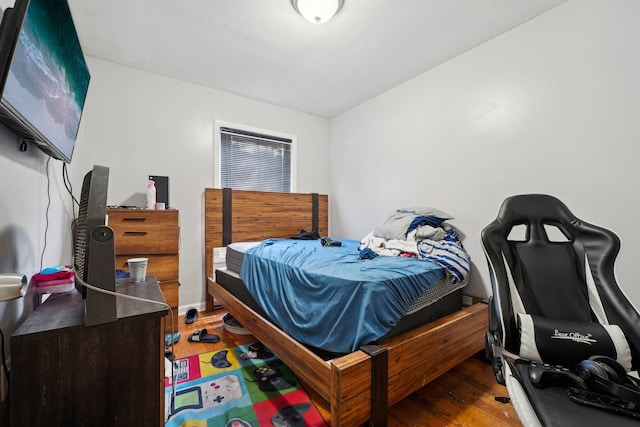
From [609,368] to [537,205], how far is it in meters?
0.70

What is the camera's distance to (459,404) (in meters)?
1.50

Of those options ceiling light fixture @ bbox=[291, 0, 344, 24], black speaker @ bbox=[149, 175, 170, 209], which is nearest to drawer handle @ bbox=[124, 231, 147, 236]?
Answer: black speaker @ bbox=[149, 175, 170, 209]

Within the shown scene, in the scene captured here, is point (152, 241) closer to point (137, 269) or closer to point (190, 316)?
point (190, 316)

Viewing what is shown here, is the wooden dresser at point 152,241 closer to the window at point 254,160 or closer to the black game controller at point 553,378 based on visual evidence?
the window at point 254,160

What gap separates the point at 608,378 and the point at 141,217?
2.95 metres

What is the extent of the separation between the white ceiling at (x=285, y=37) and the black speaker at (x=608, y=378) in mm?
2203

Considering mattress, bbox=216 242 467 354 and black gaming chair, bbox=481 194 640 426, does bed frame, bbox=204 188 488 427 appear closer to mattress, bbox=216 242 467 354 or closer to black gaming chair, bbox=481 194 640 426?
mattress, bbox=216 242 467 354

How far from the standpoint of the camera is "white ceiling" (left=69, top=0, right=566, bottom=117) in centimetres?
190

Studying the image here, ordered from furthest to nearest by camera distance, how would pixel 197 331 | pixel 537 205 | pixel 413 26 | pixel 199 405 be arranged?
pixel 197 331, pixel 413 26, pixel 199 405, pixel 537 205

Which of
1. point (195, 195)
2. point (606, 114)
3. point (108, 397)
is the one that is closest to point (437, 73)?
point (606, 114)

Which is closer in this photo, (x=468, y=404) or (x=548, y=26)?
(x=468, y=404)

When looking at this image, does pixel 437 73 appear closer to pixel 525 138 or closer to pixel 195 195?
pixel 525 138

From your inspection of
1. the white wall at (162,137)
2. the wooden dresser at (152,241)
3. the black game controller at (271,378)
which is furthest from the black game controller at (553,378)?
the white wall at (162,137)

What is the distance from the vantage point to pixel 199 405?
4.78 feet
